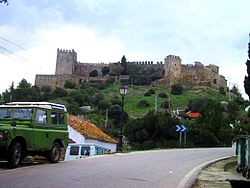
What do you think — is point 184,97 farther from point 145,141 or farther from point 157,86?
point 145,141

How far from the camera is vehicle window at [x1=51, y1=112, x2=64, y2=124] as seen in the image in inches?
629

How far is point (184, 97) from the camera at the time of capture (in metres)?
124

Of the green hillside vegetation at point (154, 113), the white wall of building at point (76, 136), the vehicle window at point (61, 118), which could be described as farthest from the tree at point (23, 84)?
the vehicle window at point (61, 118)

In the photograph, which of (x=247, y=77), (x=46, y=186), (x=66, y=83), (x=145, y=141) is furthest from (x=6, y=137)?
(x=66, y=83)

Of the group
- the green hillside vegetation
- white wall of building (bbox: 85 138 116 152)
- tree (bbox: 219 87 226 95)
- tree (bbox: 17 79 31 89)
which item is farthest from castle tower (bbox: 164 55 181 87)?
white wall of building (bbox: 85 138 116 152)

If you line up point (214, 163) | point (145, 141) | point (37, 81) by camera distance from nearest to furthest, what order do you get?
point (214, 163), point (145, 141), point (37, 81)

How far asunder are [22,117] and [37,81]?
132696mm

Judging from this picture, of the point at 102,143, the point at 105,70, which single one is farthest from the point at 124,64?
the point at 102,143

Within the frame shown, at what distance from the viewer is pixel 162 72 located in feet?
486

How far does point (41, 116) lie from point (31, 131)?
113cm

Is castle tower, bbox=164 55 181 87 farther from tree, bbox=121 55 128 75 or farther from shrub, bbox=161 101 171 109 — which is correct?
shrub, bbox=161 101 171 109

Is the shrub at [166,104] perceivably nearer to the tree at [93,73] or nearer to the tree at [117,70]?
the tree at [117,70]

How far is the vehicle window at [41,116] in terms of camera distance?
590 inches

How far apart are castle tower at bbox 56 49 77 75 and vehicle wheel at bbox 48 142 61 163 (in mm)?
136285
